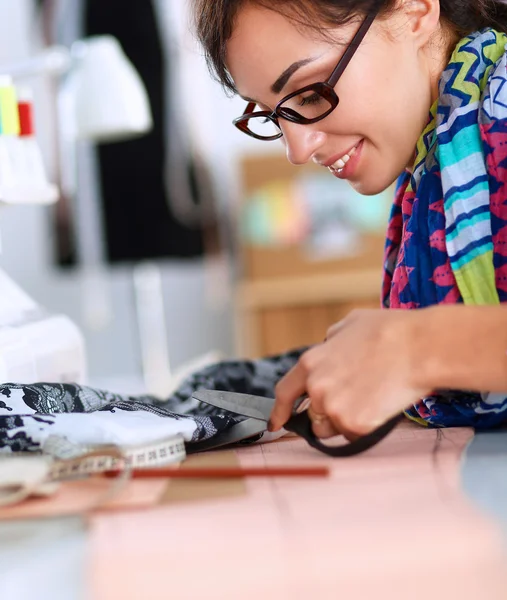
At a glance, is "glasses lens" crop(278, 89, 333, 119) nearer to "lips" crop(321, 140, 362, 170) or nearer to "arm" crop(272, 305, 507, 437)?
"lips" crop(321, 140, 362, 170)

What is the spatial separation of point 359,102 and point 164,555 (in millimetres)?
600

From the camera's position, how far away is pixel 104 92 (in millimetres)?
2336

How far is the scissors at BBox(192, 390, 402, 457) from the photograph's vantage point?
676mm

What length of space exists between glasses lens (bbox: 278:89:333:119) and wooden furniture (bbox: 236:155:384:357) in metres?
2.54

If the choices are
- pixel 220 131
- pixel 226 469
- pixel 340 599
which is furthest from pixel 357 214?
pixel 340 599

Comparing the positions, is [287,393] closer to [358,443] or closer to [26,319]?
[358,443]

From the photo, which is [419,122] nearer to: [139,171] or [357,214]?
[139,171]

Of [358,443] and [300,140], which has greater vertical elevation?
[300,140]

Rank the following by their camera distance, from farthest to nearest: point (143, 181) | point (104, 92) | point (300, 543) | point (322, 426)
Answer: point (143, 181)
point (104, 92)
point (322, 426)
point (300, 543)

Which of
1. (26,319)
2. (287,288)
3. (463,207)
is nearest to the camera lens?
(463,207)

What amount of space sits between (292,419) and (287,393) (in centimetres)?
3

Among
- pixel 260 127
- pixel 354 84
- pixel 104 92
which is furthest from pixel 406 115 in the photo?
pixel 104 92

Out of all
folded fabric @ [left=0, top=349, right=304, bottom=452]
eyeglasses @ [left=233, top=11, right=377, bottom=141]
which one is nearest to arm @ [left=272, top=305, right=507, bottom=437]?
folded fabric @ [left=0, top=349, right=304, bottom=452]

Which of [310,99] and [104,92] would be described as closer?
[310,99]
